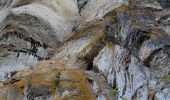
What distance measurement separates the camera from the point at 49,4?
35.3 meters

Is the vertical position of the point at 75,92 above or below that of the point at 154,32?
below

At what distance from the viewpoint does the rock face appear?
20.0 meters

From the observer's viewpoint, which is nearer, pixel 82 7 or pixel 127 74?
pixel 127 74

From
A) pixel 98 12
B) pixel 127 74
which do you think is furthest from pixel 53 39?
pixel 127 74

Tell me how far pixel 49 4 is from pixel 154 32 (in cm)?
1445

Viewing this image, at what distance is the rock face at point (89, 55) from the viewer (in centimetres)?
2005

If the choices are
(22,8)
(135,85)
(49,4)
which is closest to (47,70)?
(135,85)

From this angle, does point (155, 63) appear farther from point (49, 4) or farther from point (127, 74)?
point (49, 4)

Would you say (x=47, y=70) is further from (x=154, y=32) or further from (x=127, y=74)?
(x=154, y=32)

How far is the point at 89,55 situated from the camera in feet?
80.4

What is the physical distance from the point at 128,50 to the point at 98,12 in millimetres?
11328

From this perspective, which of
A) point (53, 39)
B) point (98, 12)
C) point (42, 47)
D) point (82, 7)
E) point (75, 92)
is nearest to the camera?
point (75, 92)

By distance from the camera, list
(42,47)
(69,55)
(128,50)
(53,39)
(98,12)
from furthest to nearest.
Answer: (98,12) → (53,39) → (42,47) → (69,55) → (128,50)

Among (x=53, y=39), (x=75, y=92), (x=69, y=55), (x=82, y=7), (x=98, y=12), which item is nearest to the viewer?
(x=75, y=92)
